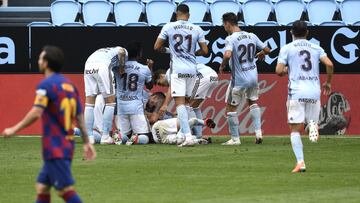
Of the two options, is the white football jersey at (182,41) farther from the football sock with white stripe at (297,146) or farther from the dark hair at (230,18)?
the football sock with white stripe at (297,146)

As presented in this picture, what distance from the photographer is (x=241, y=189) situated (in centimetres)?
1238

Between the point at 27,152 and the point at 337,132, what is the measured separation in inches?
276

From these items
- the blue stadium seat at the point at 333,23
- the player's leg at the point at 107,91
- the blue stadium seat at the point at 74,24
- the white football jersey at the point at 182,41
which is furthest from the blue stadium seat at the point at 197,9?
the white football jersey at the point at 182,41

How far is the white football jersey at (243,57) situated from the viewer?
61.9 feet

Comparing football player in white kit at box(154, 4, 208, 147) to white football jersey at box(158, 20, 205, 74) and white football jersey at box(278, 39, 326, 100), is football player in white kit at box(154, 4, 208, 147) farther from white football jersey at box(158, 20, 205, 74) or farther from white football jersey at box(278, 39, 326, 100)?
white football jersey at box(278, 39, 326, 100)

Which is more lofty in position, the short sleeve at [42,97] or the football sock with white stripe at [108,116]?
the short sleeve at [42,97]

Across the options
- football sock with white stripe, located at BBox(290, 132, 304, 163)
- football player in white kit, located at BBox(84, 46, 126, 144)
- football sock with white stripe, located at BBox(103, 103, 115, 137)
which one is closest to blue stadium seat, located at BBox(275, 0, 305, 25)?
football player in white kit, located at BBox(84, 46, 126, 144)

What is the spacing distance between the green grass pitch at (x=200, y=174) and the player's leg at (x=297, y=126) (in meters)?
0.17

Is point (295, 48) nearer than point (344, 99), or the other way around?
point (295, 48)

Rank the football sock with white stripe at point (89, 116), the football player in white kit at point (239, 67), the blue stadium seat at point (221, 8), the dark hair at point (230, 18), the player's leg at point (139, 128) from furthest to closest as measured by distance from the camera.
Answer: the blue stadium seat at point (221, 8) → the player's leg at point (139, 128) → the football sock with white stripe at point (89, 116) → the football player in white kit at point (239, 67) → the dark hair at point (230, 18)

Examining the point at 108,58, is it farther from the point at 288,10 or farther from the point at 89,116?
the point at 288,10

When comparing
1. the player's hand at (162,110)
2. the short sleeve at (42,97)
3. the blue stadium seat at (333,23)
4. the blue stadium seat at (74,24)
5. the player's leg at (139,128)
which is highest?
the blue stadium seat at (333,23)

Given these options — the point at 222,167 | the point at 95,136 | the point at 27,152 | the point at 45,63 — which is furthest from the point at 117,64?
the point at 45,63

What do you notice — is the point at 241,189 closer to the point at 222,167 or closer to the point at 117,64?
the point at 222,167
